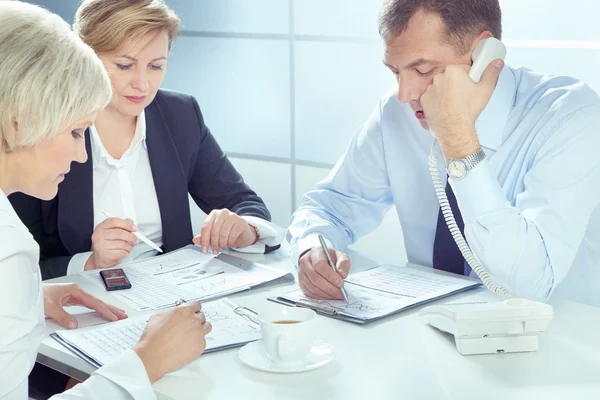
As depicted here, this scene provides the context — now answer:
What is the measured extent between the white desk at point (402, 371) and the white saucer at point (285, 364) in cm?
1

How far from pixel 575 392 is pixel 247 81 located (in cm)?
280

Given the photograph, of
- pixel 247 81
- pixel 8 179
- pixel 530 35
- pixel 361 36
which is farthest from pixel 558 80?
pixel 247 81

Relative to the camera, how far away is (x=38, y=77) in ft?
4.13

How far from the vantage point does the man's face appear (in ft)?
5.77

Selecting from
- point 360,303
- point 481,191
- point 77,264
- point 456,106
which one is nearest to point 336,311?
point 360,303

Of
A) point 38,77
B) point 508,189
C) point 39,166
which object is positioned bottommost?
point 508,189

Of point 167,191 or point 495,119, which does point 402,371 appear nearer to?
point 495,119

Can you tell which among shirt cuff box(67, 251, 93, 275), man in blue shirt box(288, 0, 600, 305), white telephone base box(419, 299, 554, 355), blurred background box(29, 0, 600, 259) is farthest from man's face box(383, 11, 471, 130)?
blurred background box(29, 0, 600, 259)

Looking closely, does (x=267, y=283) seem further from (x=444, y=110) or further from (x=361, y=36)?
(x=361, y=36)

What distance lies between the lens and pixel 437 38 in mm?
1758

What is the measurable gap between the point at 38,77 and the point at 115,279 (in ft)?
2.09

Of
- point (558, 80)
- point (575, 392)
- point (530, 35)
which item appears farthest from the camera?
point (530, 35)

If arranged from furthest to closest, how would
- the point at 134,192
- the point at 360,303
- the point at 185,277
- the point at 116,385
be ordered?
1. the point at 134,192
2. the point at 185,277
3. the point at 360,303
4. the point at 116,385

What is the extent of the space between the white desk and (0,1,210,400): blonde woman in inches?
2.1
